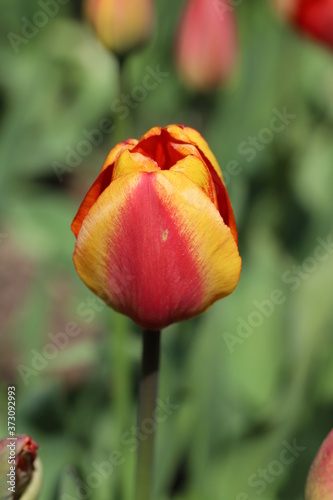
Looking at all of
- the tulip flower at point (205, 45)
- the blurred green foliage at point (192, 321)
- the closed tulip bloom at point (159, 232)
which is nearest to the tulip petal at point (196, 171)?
the closed tulip bloom at point (159, 232)

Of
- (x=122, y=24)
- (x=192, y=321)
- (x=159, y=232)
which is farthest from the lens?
Result: (x=192, y=321)

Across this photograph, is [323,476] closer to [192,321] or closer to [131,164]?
[131,164]

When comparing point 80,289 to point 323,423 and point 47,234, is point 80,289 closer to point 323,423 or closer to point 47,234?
point 47,234

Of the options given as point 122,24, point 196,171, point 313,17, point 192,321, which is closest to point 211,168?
point 196,171

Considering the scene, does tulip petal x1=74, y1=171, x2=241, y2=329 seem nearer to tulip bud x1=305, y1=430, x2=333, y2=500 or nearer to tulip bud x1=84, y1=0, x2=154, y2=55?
tulip bud x1=305, y1=430, x2=333, y2=500

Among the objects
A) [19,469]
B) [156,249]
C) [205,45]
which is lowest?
[19,469]

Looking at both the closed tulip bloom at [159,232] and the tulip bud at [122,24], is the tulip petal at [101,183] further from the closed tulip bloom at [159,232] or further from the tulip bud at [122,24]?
the tulip bud at [122,24]

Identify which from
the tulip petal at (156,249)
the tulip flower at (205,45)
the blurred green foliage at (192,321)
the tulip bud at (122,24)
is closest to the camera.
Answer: the tulip petal at (156,249)
